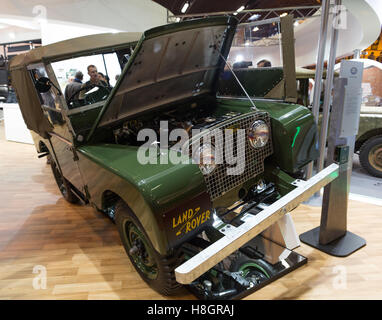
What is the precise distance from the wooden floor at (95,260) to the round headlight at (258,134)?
98 centimetres

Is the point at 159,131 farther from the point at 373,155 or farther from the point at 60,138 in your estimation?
the point at 373,155

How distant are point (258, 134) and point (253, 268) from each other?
3.25 feet

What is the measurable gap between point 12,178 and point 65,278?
3033 millimetres

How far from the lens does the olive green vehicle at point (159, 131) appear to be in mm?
1676

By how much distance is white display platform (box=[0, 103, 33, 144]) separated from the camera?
6969 mm

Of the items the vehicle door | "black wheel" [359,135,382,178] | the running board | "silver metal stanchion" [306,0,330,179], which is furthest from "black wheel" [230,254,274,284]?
"black wheel" [359,135,382,178]

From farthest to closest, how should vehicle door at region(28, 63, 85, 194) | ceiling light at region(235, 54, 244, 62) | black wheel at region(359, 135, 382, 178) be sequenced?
black wheel at region(359, 135, 382, 178) → ceiling light at region(235, 54, 244, 62) → vehicle door at region(28, 63, 85, 194)

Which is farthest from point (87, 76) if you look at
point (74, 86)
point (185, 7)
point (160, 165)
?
point (185, 7)

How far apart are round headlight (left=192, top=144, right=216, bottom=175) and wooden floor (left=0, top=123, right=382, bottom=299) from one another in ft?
2.85

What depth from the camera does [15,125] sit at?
23.4 feet

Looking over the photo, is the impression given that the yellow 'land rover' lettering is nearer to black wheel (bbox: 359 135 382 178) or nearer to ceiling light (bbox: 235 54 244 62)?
ceiling light (bbox: 235 54 244 62)

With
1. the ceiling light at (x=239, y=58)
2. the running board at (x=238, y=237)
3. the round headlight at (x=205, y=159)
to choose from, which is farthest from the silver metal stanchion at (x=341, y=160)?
the ceiling light at (x=239, y=58)

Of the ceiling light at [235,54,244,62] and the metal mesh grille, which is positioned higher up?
the ceiling light at [235,54,244,62]
